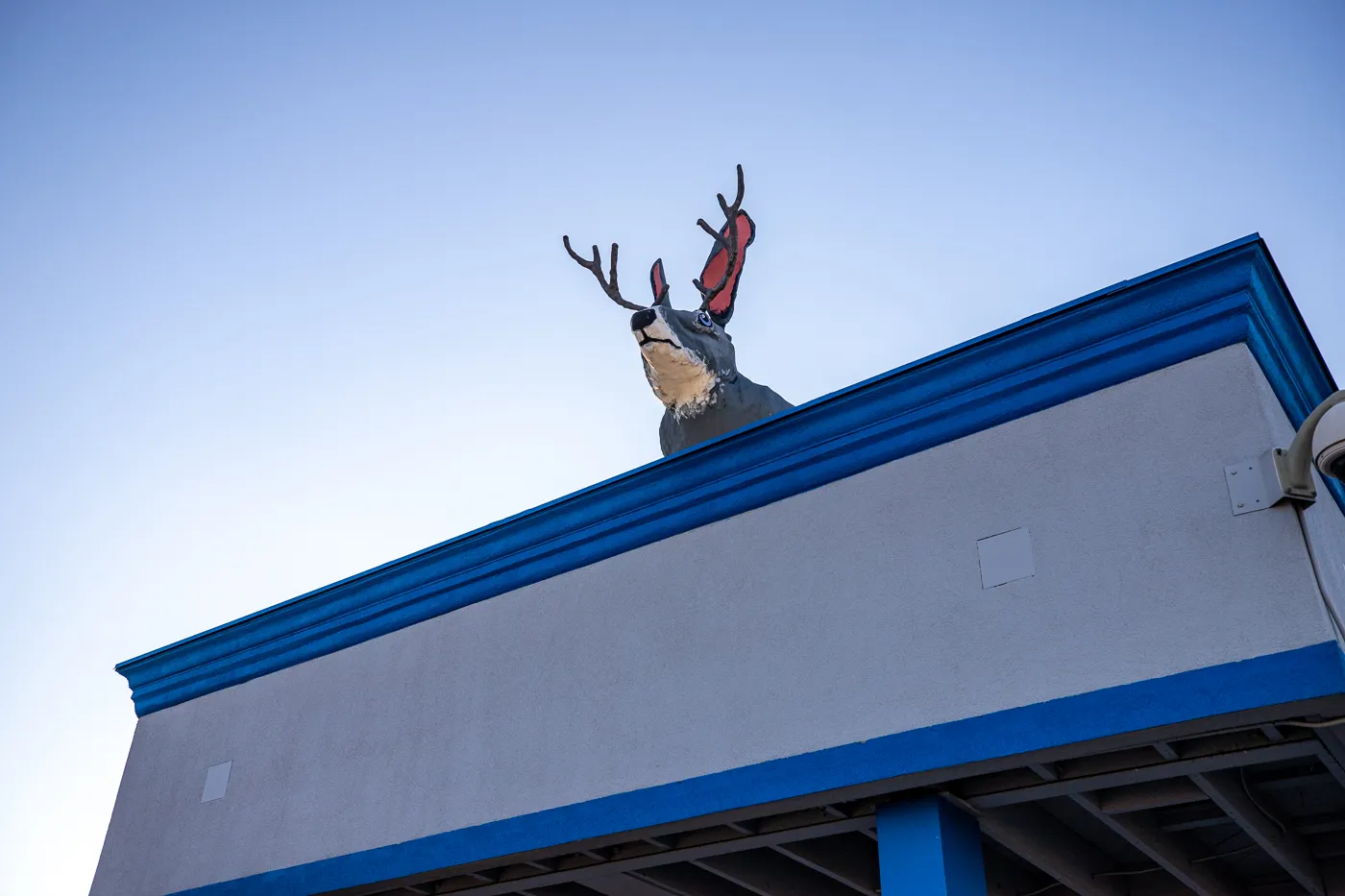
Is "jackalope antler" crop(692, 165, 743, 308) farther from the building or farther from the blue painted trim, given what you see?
the blue painted trim

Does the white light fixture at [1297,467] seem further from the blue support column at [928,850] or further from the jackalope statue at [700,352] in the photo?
the jackalope statue at [700,352]

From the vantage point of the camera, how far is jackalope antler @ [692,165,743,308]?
26.3 ft

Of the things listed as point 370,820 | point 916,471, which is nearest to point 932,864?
point 916,471

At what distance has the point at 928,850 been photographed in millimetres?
5066

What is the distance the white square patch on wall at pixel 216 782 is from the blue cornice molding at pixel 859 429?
575 mm

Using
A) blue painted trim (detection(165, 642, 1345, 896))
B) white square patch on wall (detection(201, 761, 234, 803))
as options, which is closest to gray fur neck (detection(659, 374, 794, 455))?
blue painted trim (detection(165, 642, 1345, 896))

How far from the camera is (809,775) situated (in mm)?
5266

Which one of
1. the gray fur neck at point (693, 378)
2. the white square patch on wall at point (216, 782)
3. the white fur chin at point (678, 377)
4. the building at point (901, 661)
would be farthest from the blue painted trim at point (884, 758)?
the white fur chin at point (678, 377)

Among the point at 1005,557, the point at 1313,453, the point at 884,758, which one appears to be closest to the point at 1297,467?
the point at 1313,453

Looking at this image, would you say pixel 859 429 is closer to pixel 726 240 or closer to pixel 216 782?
pixel 726 240

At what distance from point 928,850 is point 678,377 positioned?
3572mm

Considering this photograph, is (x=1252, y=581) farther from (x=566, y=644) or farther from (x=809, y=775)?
(x=566, y=644)

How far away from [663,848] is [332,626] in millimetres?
2522

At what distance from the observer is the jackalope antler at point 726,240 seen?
801 cm
